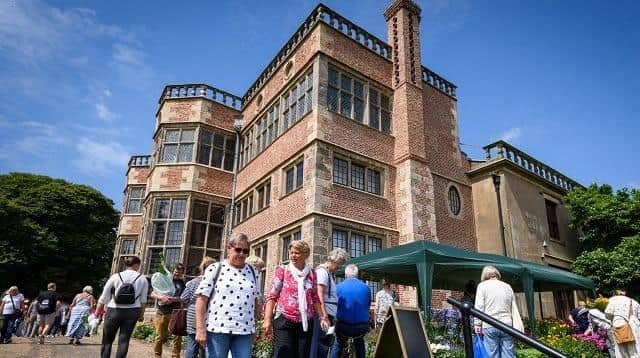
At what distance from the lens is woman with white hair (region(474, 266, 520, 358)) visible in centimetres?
609

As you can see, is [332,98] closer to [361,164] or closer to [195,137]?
[361,164]

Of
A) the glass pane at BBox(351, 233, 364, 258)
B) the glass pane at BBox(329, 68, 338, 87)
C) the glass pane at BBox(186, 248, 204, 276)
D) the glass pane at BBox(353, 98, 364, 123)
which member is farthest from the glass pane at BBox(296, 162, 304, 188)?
the glass pane at BBox(186, 248, 204, 276)

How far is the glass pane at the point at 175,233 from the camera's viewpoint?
18.3 m

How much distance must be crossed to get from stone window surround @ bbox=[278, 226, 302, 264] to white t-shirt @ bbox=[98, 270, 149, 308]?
296 inches

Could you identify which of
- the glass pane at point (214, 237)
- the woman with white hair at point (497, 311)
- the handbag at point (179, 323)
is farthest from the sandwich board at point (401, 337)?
the glass pane at point (214, 237)

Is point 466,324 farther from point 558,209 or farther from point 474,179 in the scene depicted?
point 558,209

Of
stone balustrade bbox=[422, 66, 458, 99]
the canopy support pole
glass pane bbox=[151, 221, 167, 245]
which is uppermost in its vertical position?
stone balustrade bbox=[422, 66, 458, 99]

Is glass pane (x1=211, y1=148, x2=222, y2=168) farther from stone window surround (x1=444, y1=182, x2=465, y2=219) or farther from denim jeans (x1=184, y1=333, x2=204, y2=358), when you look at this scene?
denim jeans (x1=184, y1=333, x2=204, y2=358)

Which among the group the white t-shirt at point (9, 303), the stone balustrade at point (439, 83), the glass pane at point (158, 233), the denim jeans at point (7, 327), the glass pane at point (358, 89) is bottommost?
the denim jeans at point (7, 327)

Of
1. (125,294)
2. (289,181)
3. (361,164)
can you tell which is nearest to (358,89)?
(361,164)

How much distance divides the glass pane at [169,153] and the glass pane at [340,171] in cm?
946

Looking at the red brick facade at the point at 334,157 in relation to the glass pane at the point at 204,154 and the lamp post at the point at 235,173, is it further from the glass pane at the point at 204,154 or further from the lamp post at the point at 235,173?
the lamp post at the point at 235,173

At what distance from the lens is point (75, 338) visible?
37.2 ft

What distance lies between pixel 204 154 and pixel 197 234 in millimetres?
3965
